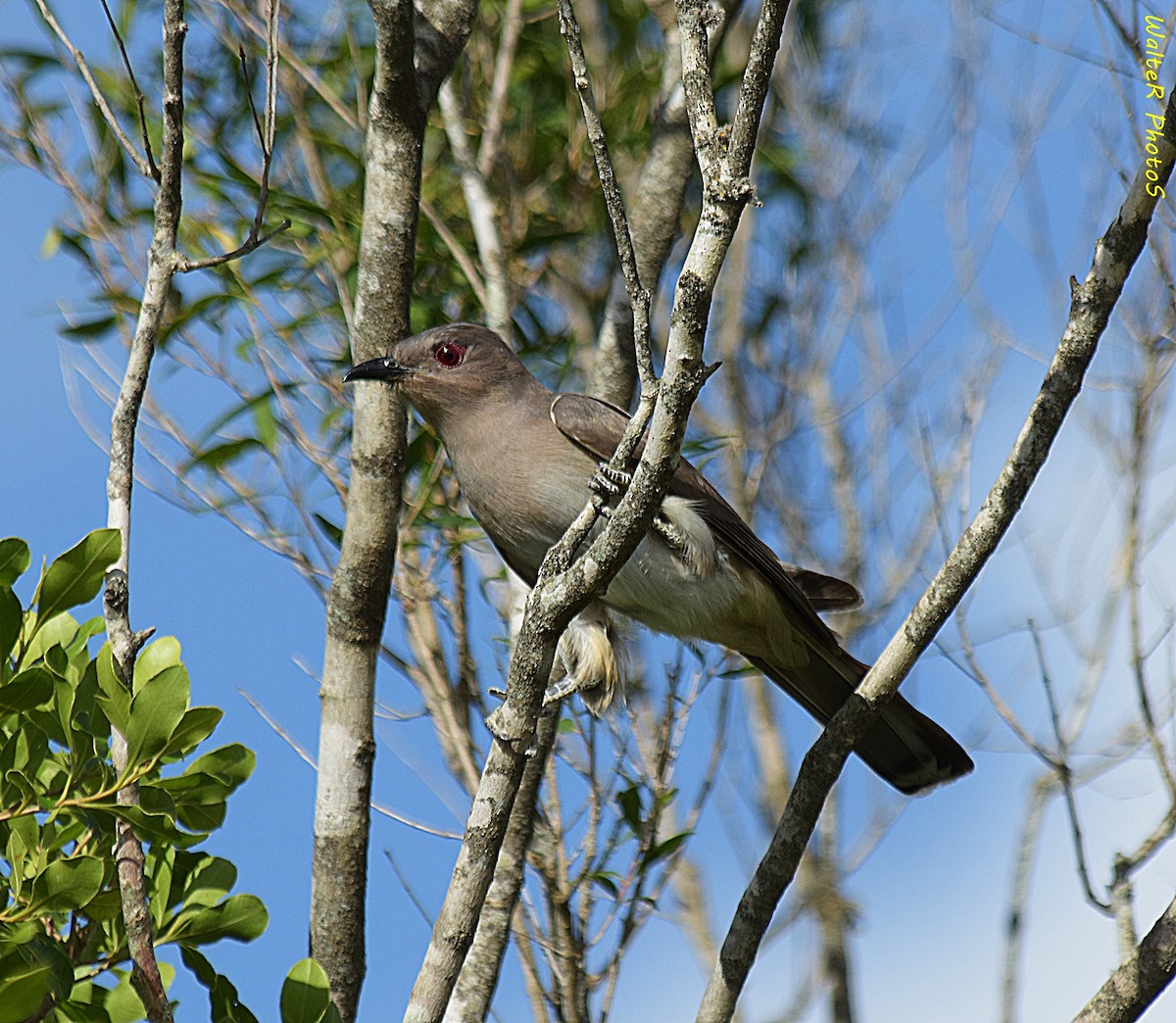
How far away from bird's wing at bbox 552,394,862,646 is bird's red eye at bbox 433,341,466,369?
0.44 meters

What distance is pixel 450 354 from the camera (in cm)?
465

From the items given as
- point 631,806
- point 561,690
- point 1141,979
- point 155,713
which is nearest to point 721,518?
point 561,690

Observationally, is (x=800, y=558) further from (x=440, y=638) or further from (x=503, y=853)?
(x=503, y=853)

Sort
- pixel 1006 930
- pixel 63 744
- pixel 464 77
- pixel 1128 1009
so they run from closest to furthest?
pixel 63 744
pixel 1128 1009
pixel 1006 930
pixel 464 77

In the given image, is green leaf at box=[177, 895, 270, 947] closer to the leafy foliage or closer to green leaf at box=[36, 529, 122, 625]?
the leafy foliage

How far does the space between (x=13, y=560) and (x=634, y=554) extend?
225cm

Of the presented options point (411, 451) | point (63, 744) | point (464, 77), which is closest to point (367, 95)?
point (464, 77)

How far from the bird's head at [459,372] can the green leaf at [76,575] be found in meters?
1.95

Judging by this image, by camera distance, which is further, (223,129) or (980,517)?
(223,129)

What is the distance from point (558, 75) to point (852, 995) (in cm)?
432

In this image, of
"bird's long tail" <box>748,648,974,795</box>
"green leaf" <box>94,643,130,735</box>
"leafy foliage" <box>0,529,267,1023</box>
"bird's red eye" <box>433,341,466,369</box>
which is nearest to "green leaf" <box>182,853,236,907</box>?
"leafy foliage" <box>0,529,267,1023</box>

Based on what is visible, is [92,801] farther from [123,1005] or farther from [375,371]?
[375,371]

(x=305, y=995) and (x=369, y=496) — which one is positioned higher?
(x=369, y=496)

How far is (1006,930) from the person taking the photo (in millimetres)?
4672
